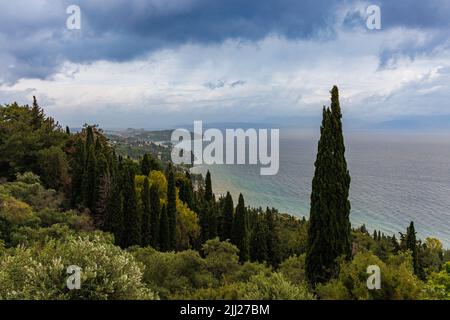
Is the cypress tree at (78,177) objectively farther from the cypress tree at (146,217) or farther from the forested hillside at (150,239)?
the cypress tree at (146,217)

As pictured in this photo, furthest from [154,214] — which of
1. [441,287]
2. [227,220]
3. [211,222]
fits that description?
[441,287]

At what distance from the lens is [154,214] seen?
34.7 metres

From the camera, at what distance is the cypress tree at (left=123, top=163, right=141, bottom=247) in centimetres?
3173

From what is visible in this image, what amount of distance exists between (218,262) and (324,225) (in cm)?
655


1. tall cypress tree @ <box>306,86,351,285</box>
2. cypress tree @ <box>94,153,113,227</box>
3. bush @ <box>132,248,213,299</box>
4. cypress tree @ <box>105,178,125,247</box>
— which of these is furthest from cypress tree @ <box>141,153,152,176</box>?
tall cypress tree @ <box>306,86,351,285</box>

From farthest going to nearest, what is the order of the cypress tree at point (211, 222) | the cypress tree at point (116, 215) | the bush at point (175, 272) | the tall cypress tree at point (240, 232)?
1. the cypress tree at point (211, 222)
2. the tall cypress tree at point (240, 232)
3. the cypress tree at point (116, 215)
4. the bush at point (175, 272)

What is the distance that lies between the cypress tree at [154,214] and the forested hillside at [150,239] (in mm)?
128

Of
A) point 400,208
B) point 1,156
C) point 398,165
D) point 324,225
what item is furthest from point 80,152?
point 398,165

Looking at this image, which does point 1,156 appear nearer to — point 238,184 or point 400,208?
point 400,208

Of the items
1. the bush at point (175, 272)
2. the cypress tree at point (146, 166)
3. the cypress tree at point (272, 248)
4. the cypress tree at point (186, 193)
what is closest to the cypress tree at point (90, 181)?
the cypress tree at point (146, 166)

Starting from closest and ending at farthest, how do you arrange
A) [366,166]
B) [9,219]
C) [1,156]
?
[9,219] < [1,156] < [366,166]

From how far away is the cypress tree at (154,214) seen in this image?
34.2 meters

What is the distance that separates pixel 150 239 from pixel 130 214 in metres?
3.39
